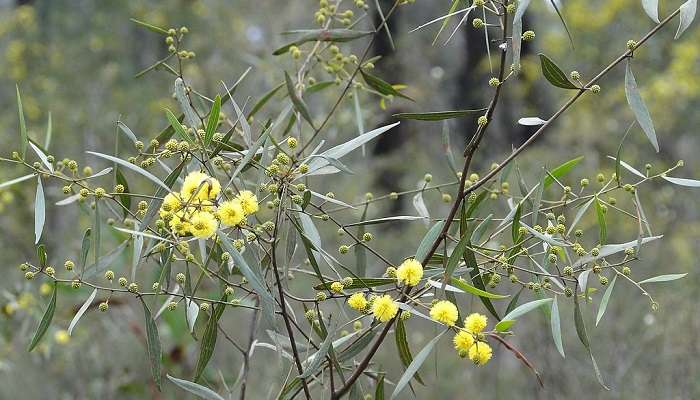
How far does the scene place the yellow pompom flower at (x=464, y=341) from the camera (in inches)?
45.3

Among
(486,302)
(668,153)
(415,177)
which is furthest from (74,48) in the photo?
(486,302)

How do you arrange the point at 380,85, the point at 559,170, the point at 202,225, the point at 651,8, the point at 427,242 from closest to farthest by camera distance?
the point at 202,225 < the point at 651,8 < the point at 427,242 < the point at 559,170 < the point at 380,85

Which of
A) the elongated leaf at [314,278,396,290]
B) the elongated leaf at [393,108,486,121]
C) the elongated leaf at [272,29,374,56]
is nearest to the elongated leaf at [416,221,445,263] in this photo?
the elongated leaf at [314,278,396,290]

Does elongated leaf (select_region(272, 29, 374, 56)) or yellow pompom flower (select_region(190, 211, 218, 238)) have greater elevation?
yellow pompom flower (select_region(190, 211, 218, 238))

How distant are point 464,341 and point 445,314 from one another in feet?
0.17

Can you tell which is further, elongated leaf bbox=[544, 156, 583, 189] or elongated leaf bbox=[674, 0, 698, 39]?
elongated leaf bbox=[544, 156, 583, 189]

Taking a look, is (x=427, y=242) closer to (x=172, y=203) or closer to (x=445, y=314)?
(x=445, y=314)

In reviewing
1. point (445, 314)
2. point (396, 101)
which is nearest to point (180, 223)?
point (445, 314)

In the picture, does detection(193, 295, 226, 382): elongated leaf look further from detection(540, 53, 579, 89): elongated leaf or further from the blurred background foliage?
the blurred background foliage

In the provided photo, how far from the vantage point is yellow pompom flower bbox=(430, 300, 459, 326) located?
113cm

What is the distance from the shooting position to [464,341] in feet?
3.79

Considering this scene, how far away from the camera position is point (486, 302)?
133 centimetres

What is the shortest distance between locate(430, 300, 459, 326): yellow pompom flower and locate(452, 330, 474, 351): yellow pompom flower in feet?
0.11

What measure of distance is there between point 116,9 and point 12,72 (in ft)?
3.54
